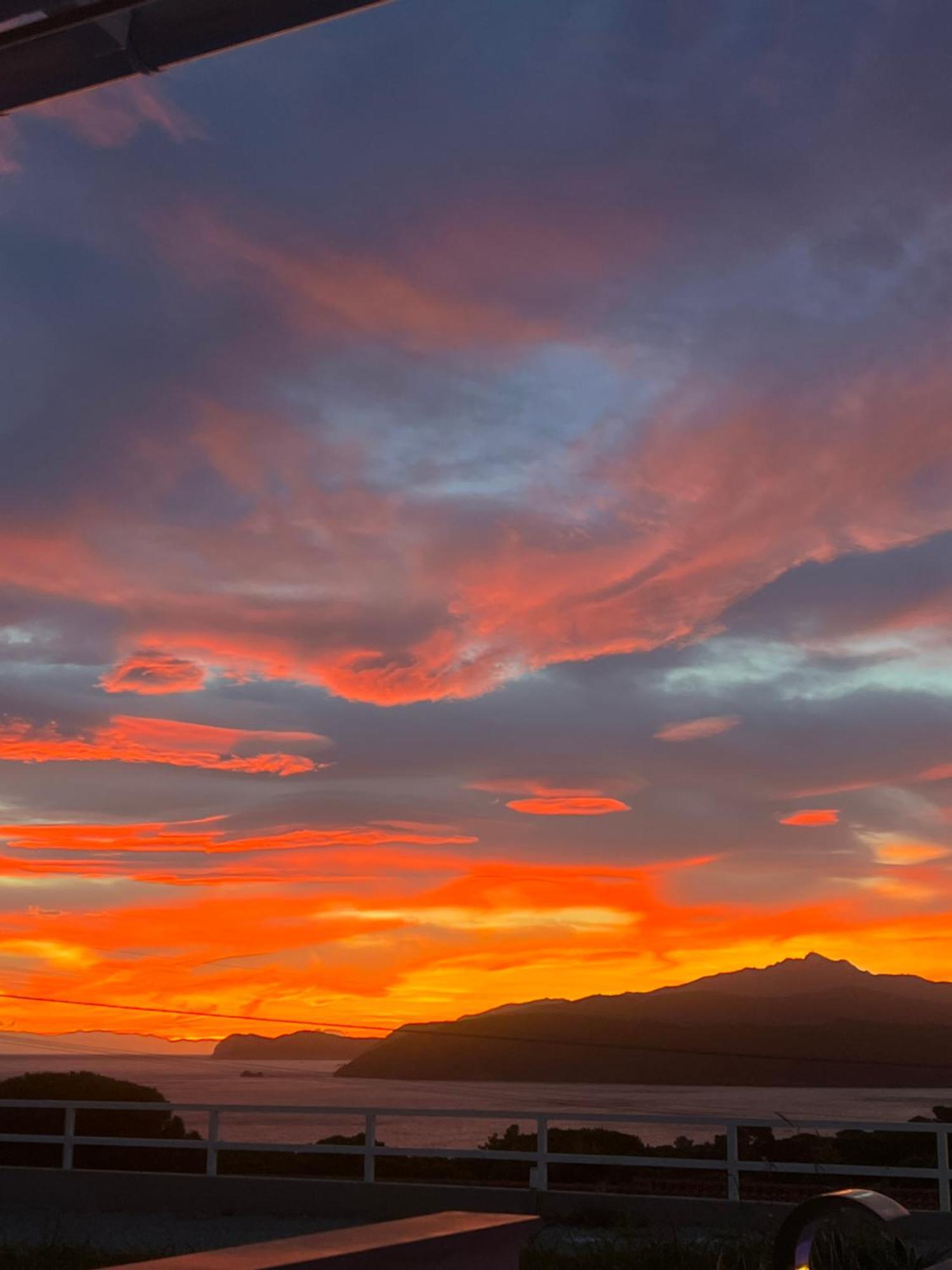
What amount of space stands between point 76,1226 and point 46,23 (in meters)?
15.0

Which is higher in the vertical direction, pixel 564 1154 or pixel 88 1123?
pixel 564 1154

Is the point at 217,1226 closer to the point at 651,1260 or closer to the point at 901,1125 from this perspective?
the point at 651,1260

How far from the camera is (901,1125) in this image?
49.8ft

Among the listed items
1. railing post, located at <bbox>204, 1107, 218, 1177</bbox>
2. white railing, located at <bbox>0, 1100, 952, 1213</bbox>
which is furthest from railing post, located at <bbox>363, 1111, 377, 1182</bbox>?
railing post, located at <bbox>204, 1107, 218, 1177</bbox>

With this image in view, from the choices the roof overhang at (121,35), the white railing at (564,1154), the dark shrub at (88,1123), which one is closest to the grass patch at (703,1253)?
the white railing at (564,1154)

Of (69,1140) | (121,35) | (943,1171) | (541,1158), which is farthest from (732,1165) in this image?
(121,35)

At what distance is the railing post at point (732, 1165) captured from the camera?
1566cm

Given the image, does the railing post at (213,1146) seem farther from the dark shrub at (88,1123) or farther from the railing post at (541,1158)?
the dark shrub at (88,1123)

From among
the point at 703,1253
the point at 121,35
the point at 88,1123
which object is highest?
the point at 121,35

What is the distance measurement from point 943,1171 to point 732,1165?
235 cm

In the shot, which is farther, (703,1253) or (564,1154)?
(564,1154)

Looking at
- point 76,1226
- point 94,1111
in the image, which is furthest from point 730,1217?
point 94,1111

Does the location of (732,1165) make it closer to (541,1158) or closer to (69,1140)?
(541,1158)

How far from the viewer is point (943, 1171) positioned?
15.0 meters
